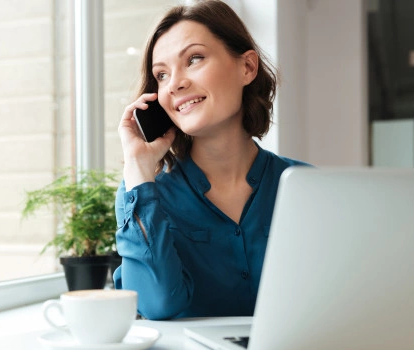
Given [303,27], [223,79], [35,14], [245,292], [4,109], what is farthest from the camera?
[303,27]

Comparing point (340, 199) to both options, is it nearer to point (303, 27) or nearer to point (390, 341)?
point (390, 341)

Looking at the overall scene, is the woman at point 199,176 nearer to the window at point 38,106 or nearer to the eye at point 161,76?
the eye at point 161,76

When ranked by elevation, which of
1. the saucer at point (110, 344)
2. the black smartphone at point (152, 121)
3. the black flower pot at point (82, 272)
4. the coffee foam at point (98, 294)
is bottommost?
the black flower pot at point (82, 272)

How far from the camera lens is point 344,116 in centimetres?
450

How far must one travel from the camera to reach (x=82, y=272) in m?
1.86

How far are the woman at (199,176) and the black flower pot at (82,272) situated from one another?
34cm

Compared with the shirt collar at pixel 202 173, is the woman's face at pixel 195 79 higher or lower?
higher

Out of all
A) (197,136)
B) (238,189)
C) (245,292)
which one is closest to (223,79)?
(197,136)

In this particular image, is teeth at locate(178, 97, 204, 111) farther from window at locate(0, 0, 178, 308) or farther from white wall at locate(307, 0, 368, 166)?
white wall at locate(307, 0, 368, 166)

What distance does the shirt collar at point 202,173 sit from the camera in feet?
5.18

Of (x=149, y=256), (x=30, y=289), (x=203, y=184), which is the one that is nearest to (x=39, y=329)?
(x=149, y=256)

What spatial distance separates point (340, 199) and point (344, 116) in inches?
154

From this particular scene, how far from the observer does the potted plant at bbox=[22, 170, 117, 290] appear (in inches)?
73.4

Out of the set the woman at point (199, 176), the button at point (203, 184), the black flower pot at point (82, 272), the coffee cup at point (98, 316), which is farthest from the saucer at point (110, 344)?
the black flower pot at point (82, 272)
